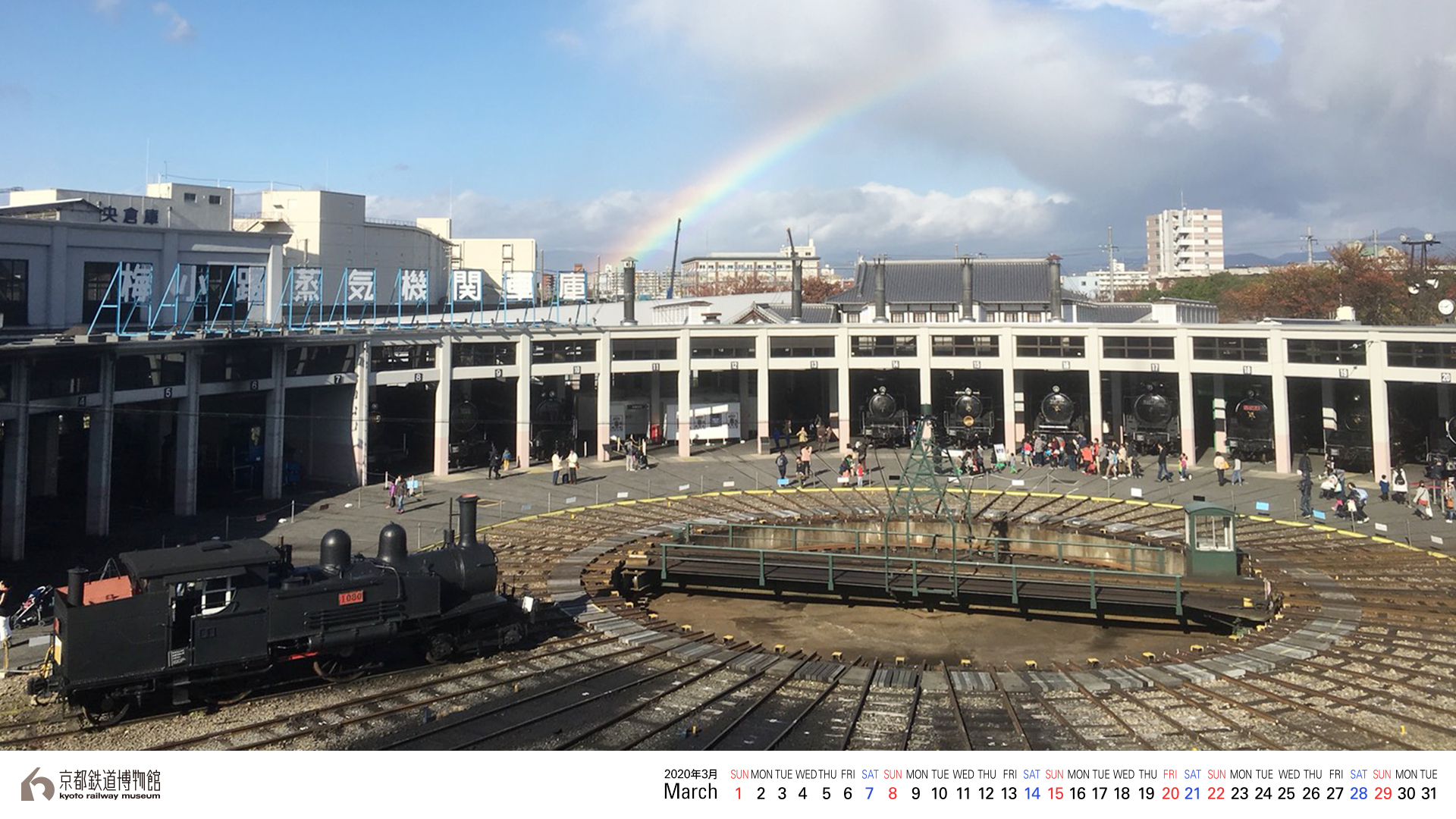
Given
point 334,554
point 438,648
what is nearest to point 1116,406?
point 438,648

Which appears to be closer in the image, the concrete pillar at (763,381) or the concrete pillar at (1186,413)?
the concrete pillar at (1186,413)

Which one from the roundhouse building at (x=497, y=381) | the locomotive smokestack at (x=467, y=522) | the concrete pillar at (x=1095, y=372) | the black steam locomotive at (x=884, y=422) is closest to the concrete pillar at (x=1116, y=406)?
the roundhouse building at (x=497, y=381)

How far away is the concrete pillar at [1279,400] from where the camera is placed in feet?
143

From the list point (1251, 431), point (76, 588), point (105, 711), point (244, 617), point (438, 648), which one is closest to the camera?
point (76, 588)

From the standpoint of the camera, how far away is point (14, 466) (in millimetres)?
29141

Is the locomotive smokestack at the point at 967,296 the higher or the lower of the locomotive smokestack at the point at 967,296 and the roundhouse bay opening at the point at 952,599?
the higher

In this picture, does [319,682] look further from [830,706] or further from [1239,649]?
[1239,649]

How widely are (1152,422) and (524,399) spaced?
31.9 m

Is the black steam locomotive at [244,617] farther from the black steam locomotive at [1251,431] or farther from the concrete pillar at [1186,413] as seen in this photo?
the black steam locomotive at [1251,431]

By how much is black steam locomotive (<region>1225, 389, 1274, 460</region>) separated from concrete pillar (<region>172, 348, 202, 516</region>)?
45643mm

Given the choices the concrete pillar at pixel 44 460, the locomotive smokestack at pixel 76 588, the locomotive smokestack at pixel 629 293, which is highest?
the locomotive smokestack at pixel 629 293

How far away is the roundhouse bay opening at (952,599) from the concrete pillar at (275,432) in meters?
18.3

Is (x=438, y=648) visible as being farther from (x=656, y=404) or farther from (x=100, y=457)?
(x=656, y=404)

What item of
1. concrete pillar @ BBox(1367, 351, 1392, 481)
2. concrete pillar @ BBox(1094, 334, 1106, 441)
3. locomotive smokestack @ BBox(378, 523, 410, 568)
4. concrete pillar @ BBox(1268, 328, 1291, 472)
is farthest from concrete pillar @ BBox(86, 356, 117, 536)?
concrete pillar @ BBox(1367, 351, 1392, 481)
